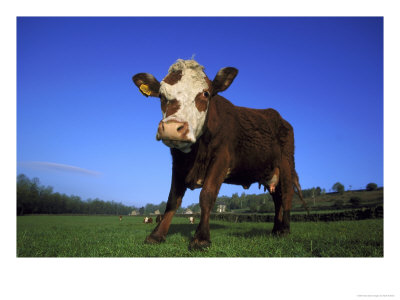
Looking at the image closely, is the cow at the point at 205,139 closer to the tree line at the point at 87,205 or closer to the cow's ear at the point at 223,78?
the cow's ear at the point at 223,78

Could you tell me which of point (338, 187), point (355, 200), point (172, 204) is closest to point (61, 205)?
point (172, 204)

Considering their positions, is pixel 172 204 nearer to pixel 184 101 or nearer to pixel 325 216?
pixel 184 101

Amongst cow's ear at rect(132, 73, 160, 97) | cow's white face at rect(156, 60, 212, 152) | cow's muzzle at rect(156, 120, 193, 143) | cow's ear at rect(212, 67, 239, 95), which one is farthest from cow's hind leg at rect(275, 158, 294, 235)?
cow's muzzle at rect(156, 120, 193, 143)

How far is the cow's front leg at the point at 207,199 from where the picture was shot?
3505 mm

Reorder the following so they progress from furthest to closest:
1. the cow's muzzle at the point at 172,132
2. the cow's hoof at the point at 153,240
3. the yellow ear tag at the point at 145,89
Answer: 1. the yellow ear tag at the point at 145,89
2. the cow's hoof at the point at 153,240
3. the cow's muzzle at the point at 172,132

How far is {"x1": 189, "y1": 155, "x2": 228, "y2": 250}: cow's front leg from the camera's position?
3505mm

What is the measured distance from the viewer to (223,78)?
4.24m

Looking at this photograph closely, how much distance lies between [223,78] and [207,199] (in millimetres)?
1941

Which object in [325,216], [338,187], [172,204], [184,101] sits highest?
[184,101]

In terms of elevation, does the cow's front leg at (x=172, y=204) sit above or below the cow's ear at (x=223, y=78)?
below

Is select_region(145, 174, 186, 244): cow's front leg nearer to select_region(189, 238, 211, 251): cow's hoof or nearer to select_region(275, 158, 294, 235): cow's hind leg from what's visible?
select_region(189, 238, 211, 251): cow's hoof

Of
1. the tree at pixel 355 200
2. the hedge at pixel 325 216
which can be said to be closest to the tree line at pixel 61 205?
Result: the hedge at pixel 325 216
